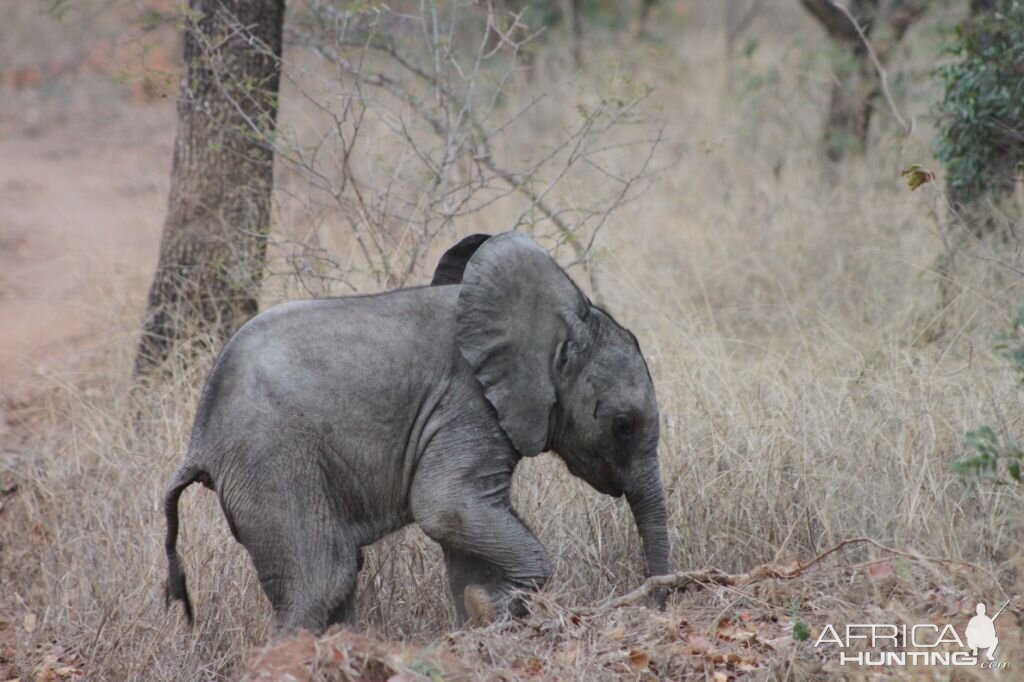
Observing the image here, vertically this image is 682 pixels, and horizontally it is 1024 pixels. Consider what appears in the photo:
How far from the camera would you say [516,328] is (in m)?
5.13

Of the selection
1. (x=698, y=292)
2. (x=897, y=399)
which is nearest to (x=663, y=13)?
(x=698, y=292)

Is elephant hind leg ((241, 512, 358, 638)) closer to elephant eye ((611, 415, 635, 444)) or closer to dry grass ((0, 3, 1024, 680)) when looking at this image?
dry grass ((0, 3, 1024, 680))

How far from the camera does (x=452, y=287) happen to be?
17.5ft

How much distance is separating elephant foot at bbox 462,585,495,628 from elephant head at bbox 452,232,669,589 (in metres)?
0.55

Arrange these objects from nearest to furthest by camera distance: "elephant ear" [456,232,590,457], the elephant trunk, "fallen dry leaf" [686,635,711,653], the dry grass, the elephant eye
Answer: "fallen dry leaf" [686,635,711,653], the dry grass, "elephant ear" [456,232,590,457], the elephant eye, the elephant trunk

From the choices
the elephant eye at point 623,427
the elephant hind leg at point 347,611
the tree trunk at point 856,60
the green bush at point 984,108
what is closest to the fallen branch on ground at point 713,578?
the elephant eye at point 623,427

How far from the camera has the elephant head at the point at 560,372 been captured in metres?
5.09

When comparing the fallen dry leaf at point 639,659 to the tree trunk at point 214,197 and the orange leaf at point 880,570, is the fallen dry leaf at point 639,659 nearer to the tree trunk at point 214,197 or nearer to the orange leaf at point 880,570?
the orange leaf at point 880,570

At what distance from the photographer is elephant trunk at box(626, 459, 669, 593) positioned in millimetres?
5434

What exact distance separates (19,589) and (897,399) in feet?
14.5

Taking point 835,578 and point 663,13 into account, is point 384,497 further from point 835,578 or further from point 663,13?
point 663,13

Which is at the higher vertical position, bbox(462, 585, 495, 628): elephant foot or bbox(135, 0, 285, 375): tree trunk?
A: bbox(135, 0, 285, 375): tree trunk

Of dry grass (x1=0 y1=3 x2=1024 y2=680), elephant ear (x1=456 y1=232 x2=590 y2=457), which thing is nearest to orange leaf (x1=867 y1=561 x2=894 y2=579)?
dry grass (x1=0 y1=3 x2=1024 y2=680)

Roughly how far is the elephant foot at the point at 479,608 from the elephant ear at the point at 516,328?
554 millimetres
